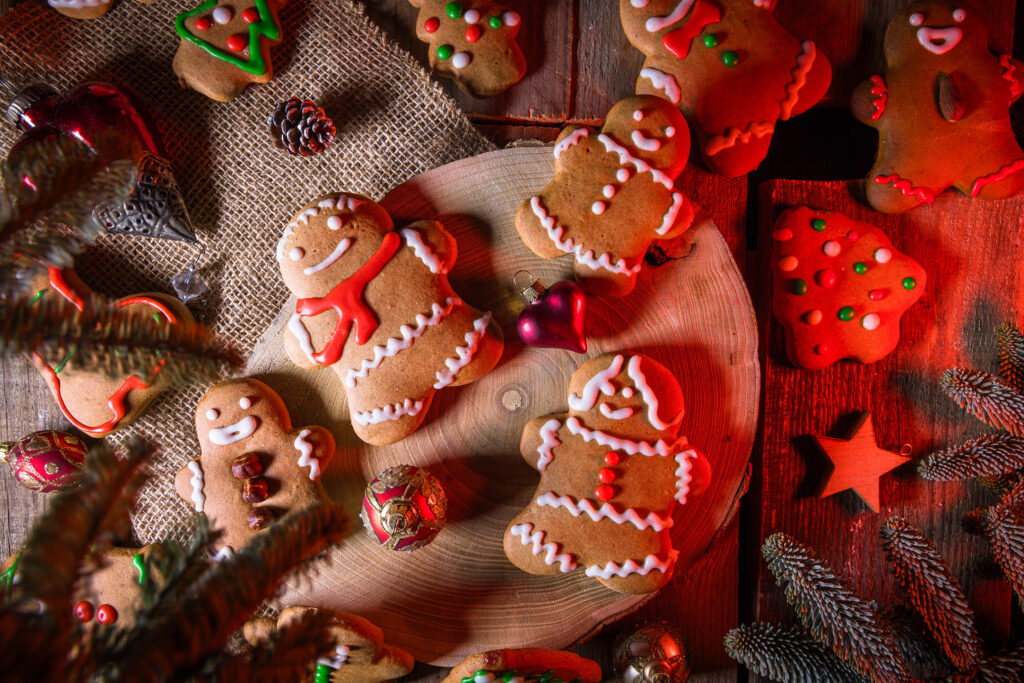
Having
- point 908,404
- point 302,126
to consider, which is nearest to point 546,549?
point 908,404

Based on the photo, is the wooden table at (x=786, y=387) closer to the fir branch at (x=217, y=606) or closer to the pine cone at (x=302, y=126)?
the pine cone at (x=302, y=126)

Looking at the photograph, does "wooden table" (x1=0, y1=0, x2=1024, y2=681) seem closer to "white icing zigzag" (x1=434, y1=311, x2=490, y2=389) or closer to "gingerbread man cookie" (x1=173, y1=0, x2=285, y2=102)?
"gingerbread man cookie" (x1=173, y1=0, x2=285, y2=102)

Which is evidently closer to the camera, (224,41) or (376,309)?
(376,309)

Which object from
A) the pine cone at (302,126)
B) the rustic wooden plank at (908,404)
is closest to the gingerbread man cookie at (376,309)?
the pine cone at (302,126)

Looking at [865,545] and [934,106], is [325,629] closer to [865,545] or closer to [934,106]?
[865,545]

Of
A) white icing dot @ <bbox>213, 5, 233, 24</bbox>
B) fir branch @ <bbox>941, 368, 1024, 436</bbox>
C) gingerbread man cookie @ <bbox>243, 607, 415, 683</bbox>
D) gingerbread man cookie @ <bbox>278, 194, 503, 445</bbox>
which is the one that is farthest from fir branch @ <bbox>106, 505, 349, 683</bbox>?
fir branch @ <bbox>941, 368, 1024, 436</bbox>

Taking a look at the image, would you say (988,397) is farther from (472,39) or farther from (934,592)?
(472,39)
